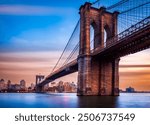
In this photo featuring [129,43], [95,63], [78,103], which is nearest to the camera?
[78,103]

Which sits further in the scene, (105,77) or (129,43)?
(105,77)

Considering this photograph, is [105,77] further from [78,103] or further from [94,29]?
[78,103]

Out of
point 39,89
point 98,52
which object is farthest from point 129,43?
point 39,89

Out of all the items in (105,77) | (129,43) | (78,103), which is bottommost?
(78,103)

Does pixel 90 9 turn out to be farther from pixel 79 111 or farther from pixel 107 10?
pixel 79 111

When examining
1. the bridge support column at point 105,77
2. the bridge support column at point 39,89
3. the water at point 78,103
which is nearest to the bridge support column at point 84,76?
the bridge support column at point 105,77

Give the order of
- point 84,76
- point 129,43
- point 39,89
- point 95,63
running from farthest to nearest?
point 39,89
point 95,63
point 84,76
point 129,43

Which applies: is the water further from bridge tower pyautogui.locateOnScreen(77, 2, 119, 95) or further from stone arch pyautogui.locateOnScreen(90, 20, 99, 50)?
stone arch pyautogui.locateOnScreen(90, 20, 99, 50)

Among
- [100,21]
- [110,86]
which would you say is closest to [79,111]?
[110,86]

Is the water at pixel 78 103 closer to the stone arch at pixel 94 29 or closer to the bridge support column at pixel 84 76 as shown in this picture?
the bridge support column at pixel 84 76

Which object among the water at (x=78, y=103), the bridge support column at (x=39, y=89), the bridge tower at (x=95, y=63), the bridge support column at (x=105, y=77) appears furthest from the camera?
the bridge support column at (x=39, y=89)
